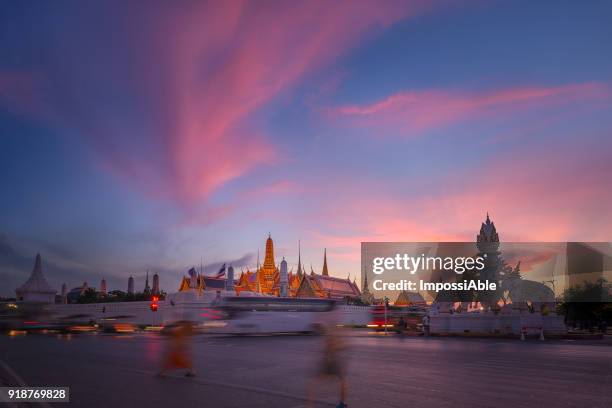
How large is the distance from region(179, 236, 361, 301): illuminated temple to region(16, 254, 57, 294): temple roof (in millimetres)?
32905

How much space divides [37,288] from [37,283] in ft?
4.59

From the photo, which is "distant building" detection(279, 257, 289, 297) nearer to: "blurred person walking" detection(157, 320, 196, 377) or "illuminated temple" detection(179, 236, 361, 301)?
"illuminated temple" detection(179, 236, 361, 301)

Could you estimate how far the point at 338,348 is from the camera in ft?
28.5

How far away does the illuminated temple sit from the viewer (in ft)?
404

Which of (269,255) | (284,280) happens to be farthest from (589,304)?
(269,255)

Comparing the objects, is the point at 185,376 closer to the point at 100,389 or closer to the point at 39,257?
the point at 100,389

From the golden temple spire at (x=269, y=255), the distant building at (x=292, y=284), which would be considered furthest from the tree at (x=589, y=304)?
the golden temple spire at (x=269, y=255)

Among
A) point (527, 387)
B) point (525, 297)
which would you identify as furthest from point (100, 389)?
point (525, 297)

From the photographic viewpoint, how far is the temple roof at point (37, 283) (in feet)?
319

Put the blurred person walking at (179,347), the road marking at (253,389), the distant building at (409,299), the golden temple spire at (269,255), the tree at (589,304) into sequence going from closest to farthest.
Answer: the road marking at (253,389)
the blurred person walking at (179,347)
the tree at (589,304)
the golden temple spire at (269,255)
the distant building at (409,299)

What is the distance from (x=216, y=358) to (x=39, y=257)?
96.5 m

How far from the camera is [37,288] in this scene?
98.1 meters

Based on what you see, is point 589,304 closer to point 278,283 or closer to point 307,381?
point 307,381

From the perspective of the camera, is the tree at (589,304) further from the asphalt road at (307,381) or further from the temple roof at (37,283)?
the temple roof at (37,283)
